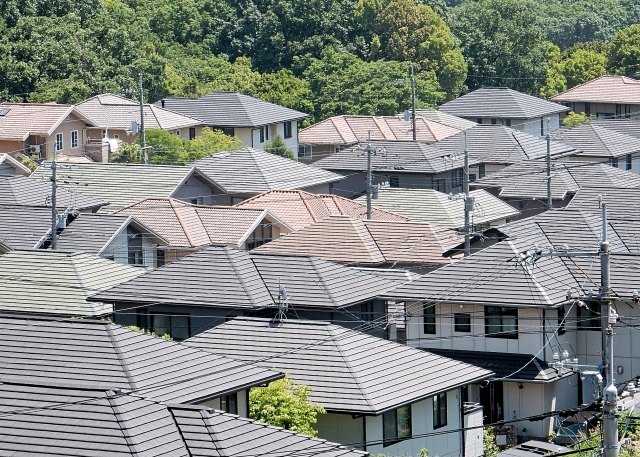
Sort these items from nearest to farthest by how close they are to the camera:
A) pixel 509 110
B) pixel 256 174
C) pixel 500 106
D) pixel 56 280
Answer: pixel 56 280 → pixel 256 174 → pixel 509 110 → pixel 500 106

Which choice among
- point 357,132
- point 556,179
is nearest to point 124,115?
point 357,132

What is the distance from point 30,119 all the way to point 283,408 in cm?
4464

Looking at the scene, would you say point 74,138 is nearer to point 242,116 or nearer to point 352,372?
point 242,116

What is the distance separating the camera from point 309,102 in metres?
85.1

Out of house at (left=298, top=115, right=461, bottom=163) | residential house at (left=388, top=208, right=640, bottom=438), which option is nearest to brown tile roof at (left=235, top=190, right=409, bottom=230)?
residential house at (left=388, top=208, right=640, bottom=438)

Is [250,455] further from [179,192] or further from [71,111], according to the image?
[71,111]

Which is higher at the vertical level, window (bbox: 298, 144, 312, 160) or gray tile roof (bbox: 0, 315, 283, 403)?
window (bbox: 298, 144, 312, 160)

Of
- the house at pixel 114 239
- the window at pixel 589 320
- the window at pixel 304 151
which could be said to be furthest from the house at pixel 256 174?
the window at pixel 589 320

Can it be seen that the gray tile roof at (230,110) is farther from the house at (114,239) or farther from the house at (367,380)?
the house at (367,380)

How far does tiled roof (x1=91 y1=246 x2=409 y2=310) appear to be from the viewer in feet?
115

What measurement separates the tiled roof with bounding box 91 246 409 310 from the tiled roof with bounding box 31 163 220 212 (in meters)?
18.3

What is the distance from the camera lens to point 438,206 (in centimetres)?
5450

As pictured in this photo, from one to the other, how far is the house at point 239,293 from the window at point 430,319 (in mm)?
1041

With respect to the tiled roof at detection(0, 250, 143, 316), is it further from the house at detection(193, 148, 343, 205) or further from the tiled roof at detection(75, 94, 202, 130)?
the tiled roof at detection(75, 94, 202, 130)
